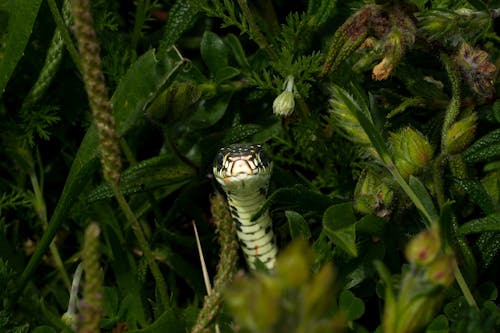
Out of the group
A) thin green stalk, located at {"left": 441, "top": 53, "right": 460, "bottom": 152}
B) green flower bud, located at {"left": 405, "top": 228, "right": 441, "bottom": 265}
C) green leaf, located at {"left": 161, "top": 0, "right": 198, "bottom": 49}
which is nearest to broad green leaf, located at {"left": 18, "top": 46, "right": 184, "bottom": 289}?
green leaf, located at {"left": 161, "top": 0, "right": 198, "bottom": 49}

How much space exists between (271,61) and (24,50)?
834 millimetres

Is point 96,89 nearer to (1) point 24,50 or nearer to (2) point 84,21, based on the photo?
(2) point 84,21

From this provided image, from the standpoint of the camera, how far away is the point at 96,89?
4.77ft

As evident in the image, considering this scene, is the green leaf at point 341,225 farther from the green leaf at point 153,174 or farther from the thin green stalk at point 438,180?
the green leaf at point 153,174

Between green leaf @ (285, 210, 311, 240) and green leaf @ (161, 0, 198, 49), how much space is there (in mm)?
912

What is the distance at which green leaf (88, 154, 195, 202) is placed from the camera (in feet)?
8.21

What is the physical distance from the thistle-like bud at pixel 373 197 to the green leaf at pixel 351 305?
0.90 ft

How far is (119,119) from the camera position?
242 centimetres

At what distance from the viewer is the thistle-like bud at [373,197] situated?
2.13 metres

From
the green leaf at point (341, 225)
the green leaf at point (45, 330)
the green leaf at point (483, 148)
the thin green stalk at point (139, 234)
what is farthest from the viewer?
the green leaf at point (483, 148)

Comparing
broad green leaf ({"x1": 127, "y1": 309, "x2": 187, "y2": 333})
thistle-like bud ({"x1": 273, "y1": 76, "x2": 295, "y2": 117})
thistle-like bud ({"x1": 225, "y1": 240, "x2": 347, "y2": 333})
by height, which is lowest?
broad green leaf ({"x1": 127, "y1": 309, "x2": 187, "y2": 333})

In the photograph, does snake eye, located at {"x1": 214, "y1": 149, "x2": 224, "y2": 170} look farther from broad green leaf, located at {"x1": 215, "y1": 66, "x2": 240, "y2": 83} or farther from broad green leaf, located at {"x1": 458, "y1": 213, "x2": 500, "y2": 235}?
broad green leaf, located at {"x1": 458, "y1": 213, "x2": 500, "y2": 235}

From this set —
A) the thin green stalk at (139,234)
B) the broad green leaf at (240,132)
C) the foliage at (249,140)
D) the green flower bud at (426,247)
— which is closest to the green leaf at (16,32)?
the foliage at (249,140)

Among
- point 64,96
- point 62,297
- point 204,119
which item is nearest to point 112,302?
point 62,297
